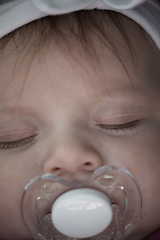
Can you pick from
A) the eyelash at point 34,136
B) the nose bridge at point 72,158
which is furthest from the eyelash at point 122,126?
the nose bridge at point 72,158

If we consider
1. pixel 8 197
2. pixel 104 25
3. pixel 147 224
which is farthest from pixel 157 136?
pixel 8 197

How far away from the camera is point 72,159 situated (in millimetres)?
768

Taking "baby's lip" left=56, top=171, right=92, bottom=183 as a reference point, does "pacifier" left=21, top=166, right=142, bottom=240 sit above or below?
below

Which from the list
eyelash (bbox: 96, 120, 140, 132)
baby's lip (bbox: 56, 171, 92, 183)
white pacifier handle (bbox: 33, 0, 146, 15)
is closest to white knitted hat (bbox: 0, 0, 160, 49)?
white pacifier handle (bbox: 33, 0, 146, 15)

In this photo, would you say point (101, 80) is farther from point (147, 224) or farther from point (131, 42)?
point (147, 224)

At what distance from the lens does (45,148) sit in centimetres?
85

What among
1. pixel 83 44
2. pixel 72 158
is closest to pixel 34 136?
pixel 72 158

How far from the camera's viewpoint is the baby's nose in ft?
2.54

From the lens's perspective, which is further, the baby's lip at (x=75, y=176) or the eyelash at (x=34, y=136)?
the eyelash at (x=34, y=136)

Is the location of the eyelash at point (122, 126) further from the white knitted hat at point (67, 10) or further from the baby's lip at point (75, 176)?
the white knitted hat at point (67, 10)

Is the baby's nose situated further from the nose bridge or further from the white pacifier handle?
the white pacifier handle

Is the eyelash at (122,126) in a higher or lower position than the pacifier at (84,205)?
higher

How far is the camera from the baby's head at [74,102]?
860mm

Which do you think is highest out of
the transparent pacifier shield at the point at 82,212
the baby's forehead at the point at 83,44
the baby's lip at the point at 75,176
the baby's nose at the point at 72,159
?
the baby's forehead at the point at 83,44
